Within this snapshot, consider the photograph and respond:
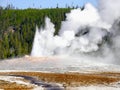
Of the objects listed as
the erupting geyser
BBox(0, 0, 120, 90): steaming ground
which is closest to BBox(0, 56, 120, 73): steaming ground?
BBox(0, 0, 120, 90): steaming ground

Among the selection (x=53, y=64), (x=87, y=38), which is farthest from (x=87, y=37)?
(x=53, y=64)

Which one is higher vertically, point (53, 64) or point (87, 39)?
point (87, 39)

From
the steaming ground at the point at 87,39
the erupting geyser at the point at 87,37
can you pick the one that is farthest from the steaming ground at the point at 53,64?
the erupting geyser at the point at 87,37

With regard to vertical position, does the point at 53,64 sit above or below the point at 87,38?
below

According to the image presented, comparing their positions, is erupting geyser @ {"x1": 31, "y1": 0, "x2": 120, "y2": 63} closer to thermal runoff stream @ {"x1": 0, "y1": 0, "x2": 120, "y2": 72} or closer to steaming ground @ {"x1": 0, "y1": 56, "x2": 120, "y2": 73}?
thermal runoff stream @ {"x1": 0, "y1": 0, "x2": 120, "y2": 72}

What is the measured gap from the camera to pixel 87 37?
420ft

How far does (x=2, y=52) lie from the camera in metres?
164

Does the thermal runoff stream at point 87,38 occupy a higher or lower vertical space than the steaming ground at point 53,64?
higher

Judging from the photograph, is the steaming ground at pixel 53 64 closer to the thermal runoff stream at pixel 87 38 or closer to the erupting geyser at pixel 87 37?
the thermal runoff stream at pixel 87 38

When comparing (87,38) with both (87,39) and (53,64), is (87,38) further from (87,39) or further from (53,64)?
(53,64)

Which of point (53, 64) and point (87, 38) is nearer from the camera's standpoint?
point (53, 64)

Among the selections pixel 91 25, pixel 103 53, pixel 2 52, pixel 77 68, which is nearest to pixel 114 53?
pixel 103 53

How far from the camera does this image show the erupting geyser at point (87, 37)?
127 metres

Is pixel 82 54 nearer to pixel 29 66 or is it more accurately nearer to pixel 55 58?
pixel 55 58
